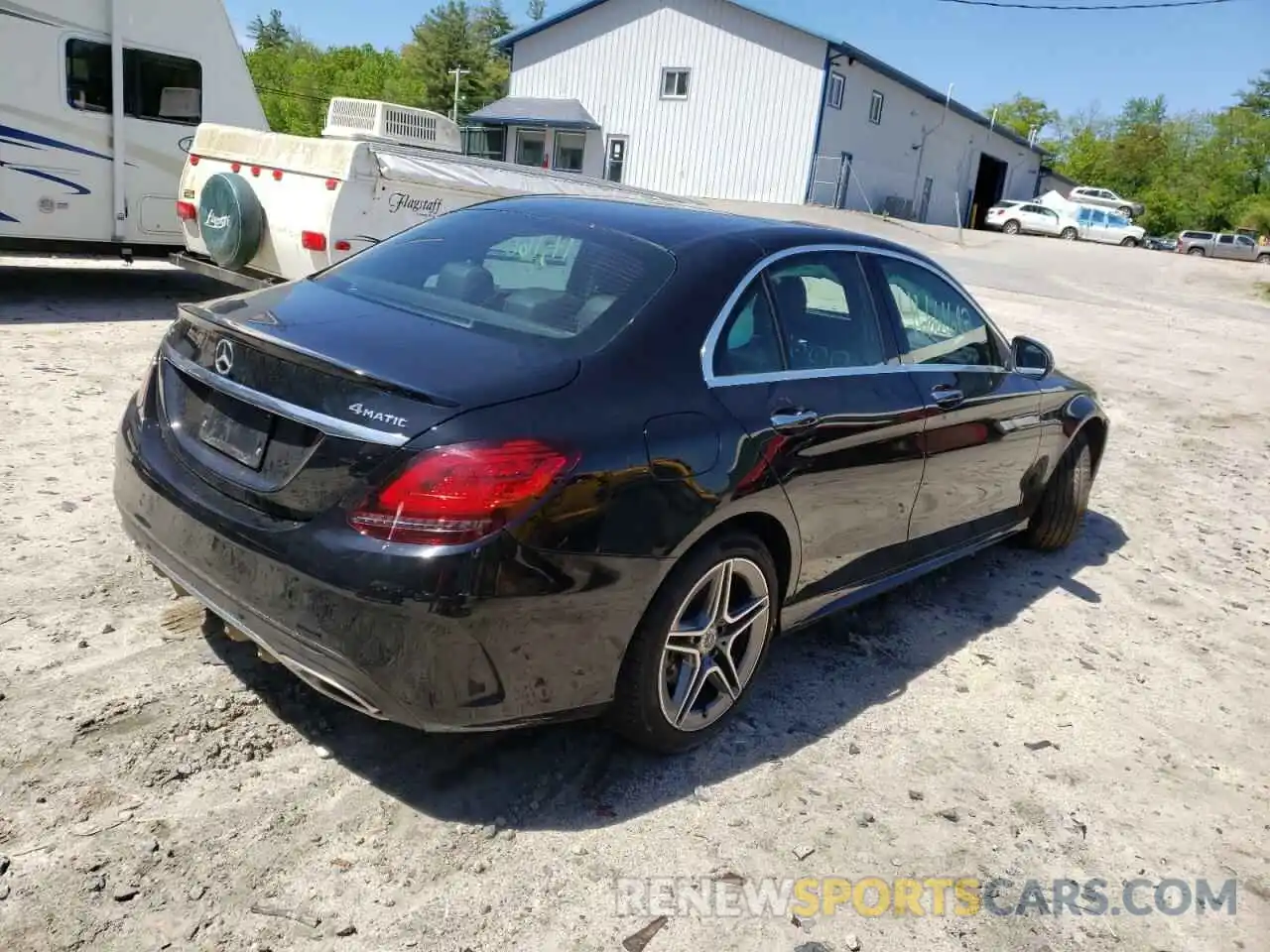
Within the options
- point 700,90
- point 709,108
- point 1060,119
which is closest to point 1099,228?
point 709,108

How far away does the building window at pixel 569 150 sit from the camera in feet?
120

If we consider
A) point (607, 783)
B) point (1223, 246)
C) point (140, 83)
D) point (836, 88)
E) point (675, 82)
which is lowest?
point (607, 783)

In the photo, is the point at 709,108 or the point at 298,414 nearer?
the point at 298,414

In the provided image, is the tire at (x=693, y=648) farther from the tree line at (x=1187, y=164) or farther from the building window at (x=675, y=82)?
the tree line at (x=1187, y=164)

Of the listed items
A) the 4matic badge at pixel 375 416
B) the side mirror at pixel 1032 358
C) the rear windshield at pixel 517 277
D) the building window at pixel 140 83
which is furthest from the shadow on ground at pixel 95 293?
the side mirror at pixel 1032 358

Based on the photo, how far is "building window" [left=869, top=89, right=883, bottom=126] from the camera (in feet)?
116

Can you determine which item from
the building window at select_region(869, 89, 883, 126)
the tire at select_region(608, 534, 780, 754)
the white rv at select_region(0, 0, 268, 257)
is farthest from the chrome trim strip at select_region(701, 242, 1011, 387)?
the building window at select_region(869, 89, 883, 126)

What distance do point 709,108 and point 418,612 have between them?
3353 cm

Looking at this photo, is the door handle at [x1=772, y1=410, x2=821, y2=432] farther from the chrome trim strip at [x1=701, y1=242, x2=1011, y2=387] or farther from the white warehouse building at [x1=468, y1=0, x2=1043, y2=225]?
the white warehouse building at [x1=468, y1=0, x2=1043, y2=225]

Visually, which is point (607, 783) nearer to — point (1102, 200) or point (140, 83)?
point (140, 83)

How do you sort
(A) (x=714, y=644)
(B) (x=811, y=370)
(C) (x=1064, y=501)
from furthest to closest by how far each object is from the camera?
(C) (x=1064, y=501) < (B) (x=811, y=370) < (A) (x=714, y=644)

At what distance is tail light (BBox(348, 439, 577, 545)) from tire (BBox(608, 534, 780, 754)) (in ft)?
2.21

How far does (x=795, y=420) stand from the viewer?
10.9ft

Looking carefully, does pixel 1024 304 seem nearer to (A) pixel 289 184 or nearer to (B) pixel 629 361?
(A) pixel 289 184
